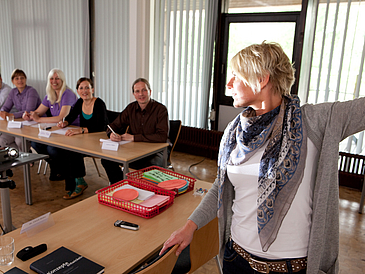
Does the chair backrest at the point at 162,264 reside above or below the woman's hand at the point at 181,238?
below

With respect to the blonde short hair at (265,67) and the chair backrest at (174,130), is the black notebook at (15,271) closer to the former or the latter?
the blonde short hair at (265,67)

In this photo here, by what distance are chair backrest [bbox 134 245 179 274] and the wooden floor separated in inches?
48.8

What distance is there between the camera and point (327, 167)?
98 centimetres

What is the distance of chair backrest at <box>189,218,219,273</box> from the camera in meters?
1.42

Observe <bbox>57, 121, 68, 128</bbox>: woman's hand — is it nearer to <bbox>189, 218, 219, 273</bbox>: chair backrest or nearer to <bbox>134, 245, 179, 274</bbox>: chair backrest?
<bbox>189, 218, 219, 273</bbox>: chair backrest

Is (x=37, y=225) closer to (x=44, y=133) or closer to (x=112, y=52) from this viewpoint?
(x=44, y=133)

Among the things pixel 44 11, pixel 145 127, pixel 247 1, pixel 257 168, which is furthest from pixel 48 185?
pixel 44 11

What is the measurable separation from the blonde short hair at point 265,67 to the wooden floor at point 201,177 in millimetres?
1708

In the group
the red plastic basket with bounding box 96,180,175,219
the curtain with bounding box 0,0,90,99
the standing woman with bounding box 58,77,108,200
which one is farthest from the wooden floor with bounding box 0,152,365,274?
the curtain with bounding box 0,0,90,99

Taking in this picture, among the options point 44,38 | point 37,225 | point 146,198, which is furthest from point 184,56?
point 37,225

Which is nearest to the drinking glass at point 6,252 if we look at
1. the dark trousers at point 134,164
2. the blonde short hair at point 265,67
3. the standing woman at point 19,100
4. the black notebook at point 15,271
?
the black notebook at point 15,271

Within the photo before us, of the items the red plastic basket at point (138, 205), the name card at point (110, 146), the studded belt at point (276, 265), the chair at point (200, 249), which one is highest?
the studded belt at point (276, 265)

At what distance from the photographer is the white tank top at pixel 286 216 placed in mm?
1018

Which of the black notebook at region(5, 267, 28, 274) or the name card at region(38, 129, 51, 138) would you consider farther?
the name card at region(38, 129, 51, 138)
